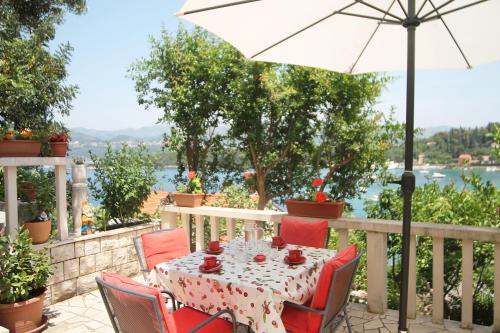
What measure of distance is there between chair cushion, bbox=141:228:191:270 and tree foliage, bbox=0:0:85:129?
4347 millimetres

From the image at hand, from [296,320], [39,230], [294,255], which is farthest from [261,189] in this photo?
[296,320]

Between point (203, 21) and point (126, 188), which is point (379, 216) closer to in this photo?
point (126, 188)

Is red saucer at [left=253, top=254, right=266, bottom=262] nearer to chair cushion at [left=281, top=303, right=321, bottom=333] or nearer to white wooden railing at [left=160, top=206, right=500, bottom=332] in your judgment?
chair cushion at [left=281, top=303, right=321, bottom=333]

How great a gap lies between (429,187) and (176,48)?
540 cm

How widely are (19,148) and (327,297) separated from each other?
9.65 feet

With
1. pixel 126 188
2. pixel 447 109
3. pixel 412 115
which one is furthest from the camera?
pixel 447 109

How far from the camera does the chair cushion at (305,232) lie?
3.07 metres

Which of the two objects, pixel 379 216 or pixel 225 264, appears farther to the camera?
pixel 379 216

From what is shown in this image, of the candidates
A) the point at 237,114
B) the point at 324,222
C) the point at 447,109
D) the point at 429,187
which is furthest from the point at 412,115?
the point at 447,109

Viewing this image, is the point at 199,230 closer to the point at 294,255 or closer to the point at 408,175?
the point at 294,255

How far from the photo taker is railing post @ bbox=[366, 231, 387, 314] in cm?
323

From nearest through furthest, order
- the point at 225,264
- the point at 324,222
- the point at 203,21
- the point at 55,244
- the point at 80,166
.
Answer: the point at 203,21
the point at 225,264
the point at 324,222
the point at 55,244
the point at 80,166

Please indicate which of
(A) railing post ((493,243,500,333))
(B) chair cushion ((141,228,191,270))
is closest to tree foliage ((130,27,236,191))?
(B) chair cushion ((141,228,191,270))

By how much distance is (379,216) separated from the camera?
15.8 ft
